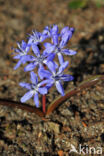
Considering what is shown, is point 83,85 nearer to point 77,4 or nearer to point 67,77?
point 67,77

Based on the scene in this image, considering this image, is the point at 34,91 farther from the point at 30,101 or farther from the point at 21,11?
the point at 21,11

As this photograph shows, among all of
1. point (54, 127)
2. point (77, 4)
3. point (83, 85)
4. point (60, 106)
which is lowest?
point (54, 127)

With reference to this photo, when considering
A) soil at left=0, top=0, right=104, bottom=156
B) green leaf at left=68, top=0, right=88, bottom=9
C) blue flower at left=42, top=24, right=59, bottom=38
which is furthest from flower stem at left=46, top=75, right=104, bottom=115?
green leaf at left=68, top=0, right=88, bottom=9

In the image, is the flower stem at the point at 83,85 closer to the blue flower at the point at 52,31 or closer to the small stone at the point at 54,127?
the small stone at the point at 54,127

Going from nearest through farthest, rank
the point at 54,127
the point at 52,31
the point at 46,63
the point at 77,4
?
the point at 46,63, the point at 52,31, the point at 54,127, the point at 77,4

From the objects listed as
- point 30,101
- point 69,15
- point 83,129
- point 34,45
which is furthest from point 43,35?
point 69,15

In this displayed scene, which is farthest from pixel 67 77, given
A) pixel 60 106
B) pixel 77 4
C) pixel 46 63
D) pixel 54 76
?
pixel 77 4

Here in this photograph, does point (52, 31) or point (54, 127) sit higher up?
point (52, 31)

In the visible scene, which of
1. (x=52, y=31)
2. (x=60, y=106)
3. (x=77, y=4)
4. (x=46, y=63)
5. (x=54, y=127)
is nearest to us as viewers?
(x=46, y=63)
